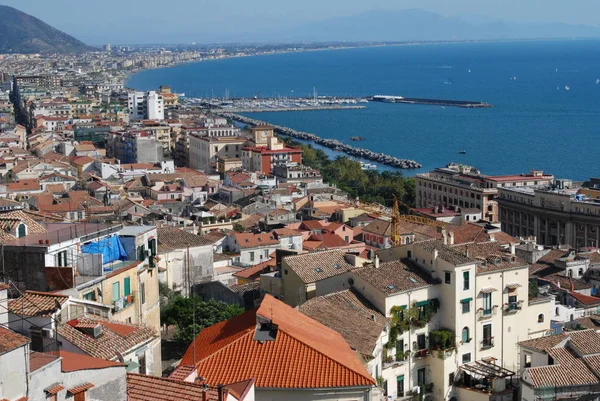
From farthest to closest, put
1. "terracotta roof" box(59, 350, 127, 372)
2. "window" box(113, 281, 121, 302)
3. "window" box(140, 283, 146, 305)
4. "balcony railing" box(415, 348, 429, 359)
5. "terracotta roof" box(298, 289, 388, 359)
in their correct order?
"balcony railing" box(415, 348, 429, 359), "terracotta roof" box(298, 289, 388, 359), "window" box(140, 283, 146, 305), "window" box(113, 281, 121, 302), "terracotta roof" box(59, 350, 127, 372)

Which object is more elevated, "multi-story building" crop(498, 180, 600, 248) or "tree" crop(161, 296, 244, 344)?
"tree" crop(161, 296, 244, 344)

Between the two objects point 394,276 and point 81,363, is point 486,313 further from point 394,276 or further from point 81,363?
point 81,363

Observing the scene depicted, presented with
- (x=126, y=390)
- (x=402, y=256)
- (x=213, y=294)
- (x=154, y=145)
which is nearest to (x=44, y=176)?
(x=154, y=145)

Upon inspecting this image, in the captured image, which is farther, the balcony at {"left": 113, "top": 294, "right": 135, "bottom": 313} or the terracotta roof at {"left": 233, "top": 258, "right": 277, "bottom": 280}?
the terracotta roof at {"left": 233, "top": 258, "right": 277, "bottom": 280}

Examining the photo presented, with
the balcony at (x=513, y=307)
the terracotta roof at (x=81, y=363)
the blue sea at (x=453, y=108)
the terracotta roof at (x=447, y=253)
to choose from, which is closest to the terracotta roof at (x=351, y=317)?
the terracotta roof at (x=447, y=253)

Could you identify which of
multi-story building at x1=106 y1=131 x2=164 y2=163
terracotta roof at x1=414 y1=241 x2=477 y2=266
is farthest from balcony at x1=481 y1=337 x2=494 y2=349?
multi-story building at x1=106 y1=131 x2=164 y2=163

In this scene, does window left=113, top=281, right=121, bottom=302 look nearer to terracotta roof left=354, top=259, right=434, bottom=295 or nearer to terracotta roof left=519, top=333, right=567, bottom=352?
terracotta roof left=354, top=259, right=434, bottom=295

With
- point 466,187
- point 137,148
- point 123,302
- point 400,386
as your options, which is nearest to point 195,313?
point 400,386

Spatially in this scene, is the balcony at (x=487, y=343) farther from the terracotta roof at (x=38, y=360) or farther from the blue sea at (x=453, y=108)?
the blue sea at (x=453, y=108)

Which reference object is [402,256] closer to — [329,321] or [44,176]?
[329,321]
